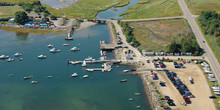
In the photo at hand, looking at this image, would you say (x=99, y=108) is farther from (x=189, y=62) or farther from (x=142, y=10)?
(x=142, y=10)

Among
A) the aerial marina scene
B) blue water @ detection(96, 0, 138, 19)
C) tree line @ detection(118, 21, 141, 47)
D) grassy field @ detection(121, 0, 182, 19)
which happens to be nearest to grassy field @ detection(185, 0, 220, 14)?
the aerial marina scene

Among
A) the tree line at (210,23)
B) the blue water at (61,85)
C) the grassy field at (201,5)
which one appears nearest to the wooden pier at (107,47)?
the blue water at (61,85)

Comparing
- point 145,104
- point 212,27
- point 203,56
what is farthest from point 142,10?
point 145,104

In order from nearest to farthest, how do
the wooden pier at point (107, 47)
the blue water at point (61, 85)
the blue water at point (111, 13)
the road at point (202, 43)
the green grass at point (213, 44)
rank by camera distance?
the blue water at point (61, 85)
the road at point (202, 43)
the green grass at point (213, 44)
the wooden pier at point (107, 47)
the blue water at point (111, 13)

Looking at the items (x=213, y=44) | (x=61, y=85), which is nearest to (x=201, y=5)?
(x=213, y=44)

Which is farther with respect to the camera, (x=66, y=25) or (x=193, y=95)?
(x=66, y=25)

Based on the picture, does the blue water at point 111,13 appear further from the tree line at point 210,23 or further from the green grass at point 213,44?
the green grass at point 213,44
